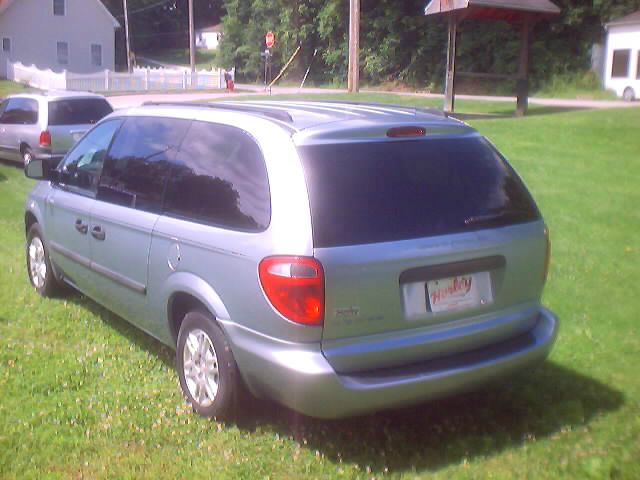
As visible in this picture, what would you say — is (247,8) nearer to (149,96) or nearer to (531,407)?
(149,96)

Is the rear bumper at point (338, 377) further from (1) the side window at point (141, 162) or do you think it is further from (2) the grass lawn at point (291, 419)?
(1) the side window at point (141, 162)

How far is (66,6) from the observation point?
49.5 m

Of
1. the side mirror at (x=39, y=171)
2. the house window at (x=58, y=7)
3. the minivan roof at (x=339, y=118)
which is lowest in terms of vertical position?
the side mirror at (x=39, y=171)

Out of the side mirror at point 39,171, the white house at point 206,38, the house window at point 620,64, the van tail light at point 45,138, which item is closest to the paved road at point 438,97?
the house window at point 620,64

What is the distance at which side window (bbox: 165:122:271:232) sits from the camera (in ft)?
13.3

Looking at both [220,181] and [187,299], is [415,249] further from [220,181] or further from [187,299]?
[187,299]

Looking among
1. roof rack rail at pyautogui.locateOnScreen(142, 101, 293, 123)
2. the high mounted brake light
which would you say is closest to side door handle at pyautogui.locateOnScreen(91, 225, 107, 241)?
roof rack rail at pyautogui.locateOnScreen(142, 101, 293, 123)

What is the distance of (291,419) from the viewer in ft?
14.7

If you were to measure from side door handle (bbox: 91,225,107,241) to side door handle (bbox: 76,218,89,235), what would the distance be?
0.14m

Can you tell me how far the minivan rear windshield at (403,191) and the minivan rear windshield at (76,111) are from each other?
1091 cm

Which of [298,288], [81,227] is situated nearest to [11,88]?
[81,227]

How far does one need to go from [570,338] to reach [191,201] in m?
3.02

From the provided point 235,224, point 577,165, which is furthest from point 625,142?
point 235,224

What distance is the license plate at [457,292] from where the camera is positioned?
3.96 meters
